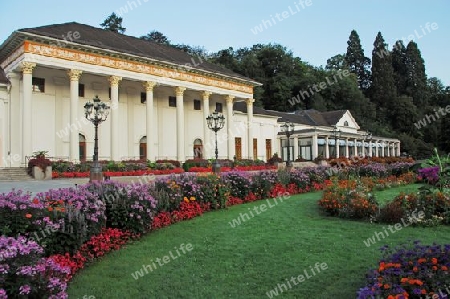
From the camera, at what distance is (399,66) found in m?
87.6

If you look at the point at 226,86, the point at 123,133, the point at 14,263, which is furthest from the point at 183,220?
the point at 226,86

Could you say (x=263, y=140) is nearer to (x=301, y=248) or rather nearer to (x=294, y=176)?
(x=294, y=176)

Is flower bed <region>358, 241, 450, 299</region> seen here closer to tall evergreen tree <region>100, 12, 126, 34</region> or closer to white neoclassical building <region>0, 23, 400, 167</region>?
white neoclassical building <region>0, 23, 400, 167</region>

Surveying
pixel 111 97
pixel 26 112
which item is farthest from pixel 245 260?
pixel 111 97

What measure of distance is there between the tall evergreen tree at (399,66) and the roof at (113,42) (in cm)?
5974

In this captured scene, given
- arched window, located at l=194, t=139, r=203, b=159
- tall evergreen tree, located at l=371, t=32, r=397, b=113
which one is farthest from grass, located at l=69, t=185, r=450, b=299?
tall evergreen tree, located at l=371, t=32, r=397, b=113

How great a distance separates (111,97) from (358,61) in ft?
241

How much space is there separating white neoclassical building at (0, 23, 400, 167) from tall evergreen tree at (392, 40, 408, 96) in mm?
53143

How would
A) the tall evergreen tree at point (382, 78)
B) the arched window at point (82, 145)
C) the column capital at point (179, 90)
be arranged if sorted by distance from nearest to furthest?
the arched window at point (82, 145) → the column capital at point (179, 90) → the tall evergreen tree at point (382, 78)

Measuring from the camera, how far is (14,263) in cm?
429

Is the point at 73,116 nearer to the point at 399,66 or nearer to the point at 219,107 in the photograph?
the point at 219,107

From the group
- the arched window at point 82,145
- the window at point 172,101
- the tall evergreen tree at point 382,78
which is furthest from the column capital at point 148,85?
the tall evergreen tree at point 382,78

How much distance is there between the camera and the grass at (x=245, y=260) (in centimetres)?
562

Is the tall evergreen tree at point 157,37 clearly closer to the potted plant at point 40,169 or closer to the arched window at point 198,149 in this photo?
the arched window at point 198,149
